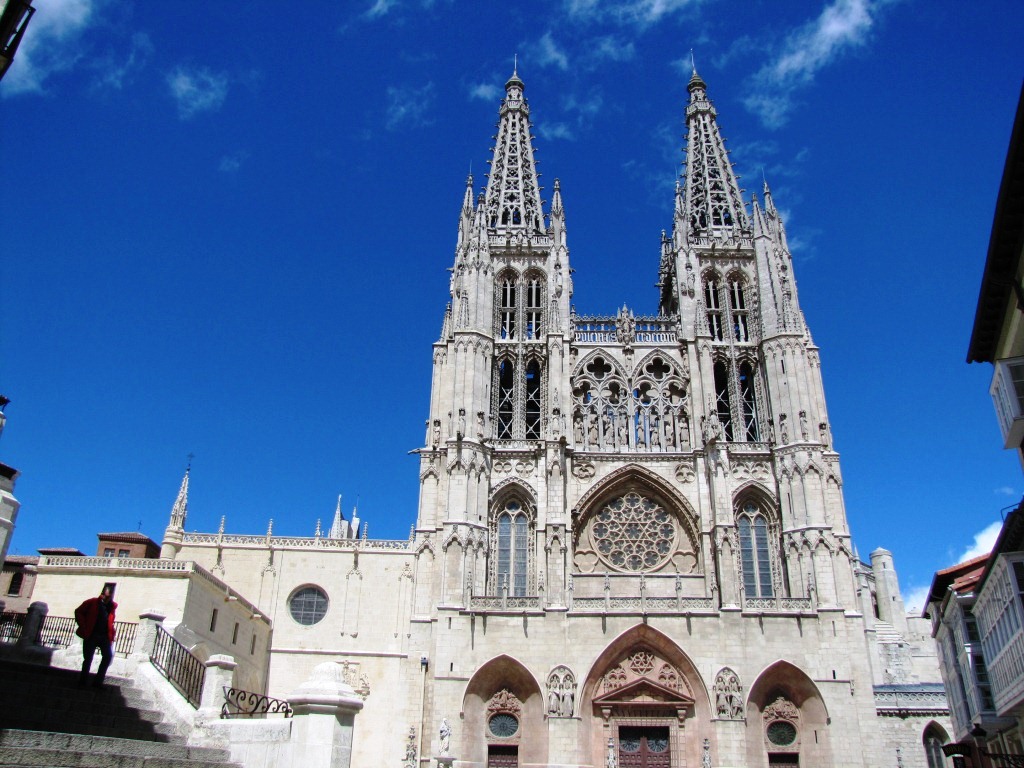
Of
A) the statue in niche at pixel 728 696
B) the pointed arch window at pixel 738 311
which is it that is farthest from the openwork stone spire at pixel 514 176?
the statue in niche at pixel 728 696

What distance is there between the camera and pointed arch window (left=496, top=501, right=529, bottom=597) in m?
30.6

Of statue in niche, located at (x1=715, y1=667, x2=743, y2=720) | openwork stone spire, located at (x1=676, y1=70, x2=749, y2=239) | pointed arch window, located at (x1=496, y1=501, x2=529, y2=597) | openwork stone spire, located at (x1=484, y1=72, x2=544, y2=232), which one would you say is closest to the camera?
statue in niche, located at (x1=715, y1=667, x2=743, y2=720)

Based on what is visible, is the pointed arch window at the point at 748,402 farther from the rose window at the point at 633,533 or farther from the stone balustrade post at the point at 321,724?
the stone balustrade post at the point at 321,724

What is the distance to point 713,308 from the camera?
1446 inches

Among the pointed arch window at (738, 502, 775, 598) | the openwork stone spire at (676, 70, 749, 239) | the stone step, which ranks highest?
the openwork stone spire at (676, 70, 749, 239)

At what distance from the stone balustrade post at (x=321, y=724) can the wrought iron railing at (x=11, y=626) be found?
6.47m

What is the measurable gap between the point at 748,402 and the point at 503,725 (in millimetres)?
16205

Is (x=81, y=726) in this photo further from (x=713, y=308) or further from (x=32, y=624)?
(x=713, y=308)

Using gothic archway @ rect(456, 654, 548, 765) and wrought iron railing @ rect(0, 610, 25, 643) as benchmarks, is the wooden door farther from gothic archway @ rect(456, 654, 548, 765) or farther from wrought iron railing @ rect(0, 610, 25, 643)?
wrought iron railing @ rect(0, 610, 25, 643)

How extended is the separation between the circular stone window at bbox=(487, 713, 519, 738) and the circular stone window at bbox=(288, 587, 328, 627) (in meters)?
7.83

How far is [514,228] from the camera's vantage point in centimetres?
3906

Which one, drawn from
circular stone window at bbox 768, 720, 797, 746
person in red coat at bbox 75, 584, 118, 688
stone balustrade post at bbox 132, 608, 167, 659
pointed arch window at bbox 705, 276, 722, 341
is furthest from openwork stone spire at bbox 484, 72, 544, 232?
person in red coat at bbox 75, 584, 118, 688

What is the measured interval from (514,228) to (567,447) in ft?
39.8

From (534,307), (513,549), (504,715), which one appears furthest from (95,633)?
(534,307)
